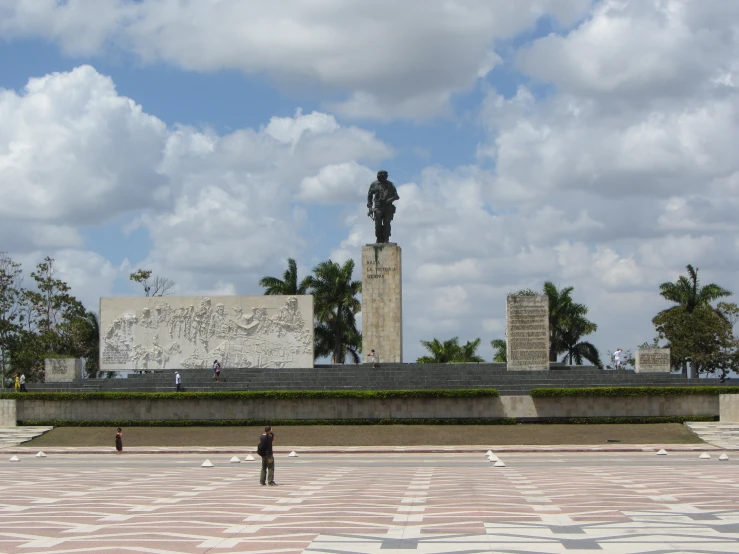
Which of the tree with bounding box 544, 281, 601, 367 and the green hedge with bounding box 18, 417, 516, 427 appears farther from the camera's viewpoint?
the tree with bounding box 544, 281, 601, 367

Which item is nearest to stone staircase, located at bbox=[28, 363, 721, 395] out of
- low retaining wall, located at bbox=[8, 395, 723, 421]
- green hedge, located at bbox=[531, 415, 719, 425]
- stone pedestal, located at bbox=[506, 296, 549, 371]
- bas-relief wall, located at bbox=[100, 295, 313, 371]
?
stone pedestal, located at bbox=[506, 296, 549, 371]

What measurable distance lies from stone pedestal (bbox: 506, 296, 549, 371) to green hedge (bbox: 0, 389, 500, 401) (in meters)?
2.57

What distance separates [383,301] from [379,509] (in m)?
24.7

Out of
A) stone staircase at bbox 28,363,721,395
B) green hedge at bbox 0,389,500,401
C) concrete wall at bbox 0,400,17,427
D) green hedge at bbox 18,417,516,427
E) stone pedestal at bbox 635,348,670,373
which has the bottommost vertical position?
green hedge at bbox 18,417,516,427

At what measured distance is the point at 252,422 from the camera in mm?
31312

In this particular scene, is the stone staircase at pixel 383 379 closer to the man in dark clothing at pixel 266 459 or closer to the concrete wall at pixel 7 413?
the concrete wall at pixel 7 413

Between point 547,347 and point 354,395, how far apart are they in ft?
23.0

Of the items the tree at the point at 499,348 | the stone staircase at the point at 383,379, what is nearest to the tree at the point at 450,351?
the tree at the point at 499,348

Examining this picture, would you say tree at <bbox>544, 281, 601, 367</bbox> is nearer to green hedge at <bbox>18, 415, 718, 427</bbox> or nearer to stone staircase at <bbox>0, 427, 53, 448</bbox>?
green hedge at <bbox>18, 415, 718, 427</bbox>

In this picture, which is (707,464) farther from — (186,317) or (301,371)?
(186,317)

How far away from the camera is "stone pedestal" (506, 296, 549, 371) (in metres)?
32.6

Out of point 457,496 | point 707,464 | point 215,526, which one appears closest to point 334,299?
point 707,464

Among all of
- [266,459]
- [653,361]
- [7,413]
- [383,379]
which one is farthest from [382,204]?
[266,459]

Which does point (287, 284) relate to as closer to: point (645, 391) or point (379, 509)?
point (645, 391)
